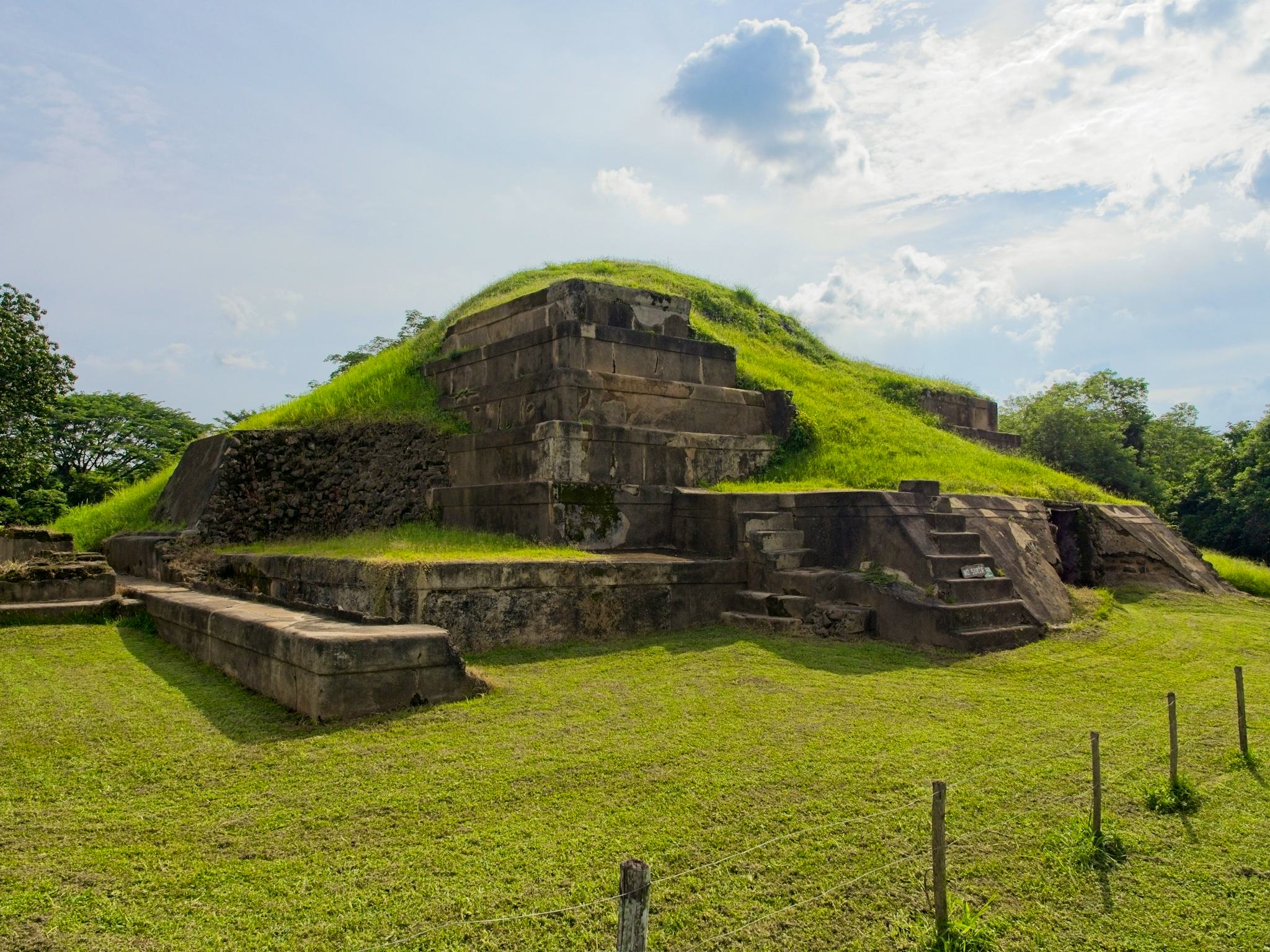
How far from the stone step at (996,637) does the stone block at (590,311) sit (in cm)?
530

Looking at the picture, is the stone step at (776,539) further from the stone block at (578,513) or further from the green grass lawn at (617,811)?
the green grass lawn at (617,811)

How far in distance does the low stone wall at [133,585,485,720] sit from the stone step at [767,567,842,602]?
3.50 metres

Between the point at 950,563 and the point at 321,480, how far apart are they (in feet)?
27.3

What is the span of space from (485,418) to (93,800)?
7350 mm

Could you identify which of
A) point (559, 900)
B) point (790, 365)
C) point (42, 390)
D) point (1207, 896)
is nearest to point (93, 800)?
point (559, 900)

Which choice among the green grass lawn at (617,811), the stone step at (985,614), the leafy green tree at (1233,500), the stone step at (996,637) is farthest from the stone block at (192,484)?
the leafy green tree at (1233,500)

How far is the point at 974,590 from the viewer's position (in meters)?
7.65

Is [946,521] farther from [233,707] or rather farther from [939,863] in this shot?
[233,707]

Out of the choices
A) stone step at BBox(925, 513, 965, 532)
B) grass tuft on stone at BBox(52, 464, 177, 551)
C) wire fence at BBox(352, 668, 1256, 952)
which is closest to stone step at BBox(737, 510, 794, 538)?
stone step at BBox(925, 513, 965, 532)

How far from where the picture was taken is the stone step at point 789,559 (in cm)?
847

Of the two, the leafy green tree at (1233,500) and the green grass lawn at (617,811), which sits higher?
the leafy green tree at (1233,500)

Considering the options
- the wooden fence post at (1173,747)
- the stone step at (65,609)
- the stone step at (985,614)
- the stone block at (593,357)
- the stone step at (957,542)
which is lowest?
the wooden fence post at (1173,747)

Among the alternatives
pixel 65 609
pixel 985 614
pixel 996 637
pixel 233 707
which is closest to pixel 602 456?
pixel 985 614

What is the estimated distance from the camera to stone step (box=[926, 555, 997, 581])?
7605mm
